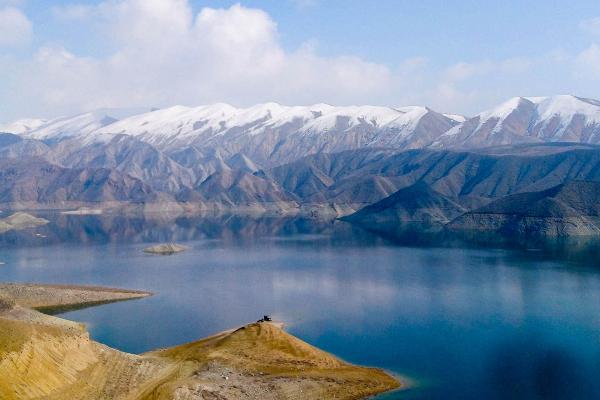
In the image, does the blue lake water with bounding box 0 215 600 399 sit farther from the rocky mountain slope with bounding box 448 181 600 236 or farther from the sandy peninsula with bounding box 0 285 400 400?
the rocky mountain slope with bounding box 448 181 600 236

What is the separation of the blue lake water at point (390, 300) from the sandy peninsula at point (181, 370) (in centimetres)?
346

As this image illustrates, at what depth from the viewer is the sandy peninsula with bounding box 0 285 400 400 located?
3081 centimetres

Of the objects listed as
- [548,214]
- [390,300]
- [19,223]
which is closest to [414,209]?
[548,214]

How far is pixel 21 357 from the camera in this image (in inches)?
1205

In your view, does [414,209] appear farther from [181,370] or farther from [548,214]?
[181,370]

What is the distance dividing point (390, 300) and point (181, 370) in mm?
29307

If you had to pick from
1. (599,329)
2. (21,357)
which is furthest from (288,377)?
(599,329)

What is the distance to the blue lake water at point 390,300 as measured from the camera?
3975 cm

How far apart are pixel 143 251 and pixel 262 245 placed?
23026 millimetres

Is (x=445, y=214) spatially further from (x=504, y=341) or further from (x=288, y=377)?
(x=288, y=377)

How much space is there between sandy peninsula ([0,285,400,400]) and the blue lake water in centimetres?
346

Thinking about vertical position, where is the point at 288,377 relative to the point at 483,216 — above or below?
below

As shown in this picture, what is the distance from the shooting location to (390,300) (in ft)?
202

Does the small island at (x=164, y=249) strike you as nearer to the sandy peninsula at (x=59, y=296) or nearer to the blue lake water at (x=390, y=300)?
the blue lake water at (x=390, y=300)
